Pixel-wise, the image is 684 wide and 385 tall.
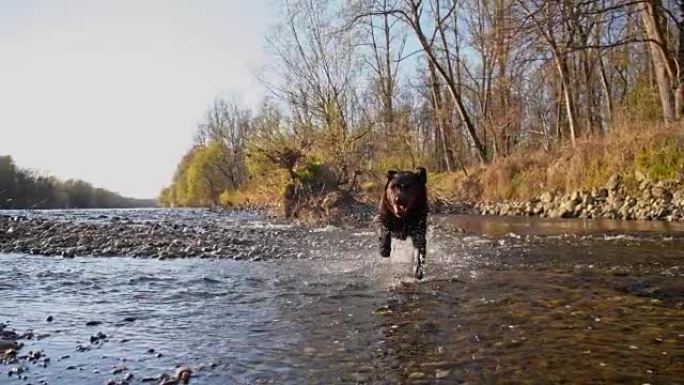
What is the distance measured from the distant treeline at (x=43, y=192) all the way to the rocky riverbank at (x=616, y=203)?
97.8 feet

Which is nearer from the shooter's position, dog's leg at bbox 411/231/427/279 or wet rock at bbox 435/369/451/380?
wet rock at bbox 435/369/451/380

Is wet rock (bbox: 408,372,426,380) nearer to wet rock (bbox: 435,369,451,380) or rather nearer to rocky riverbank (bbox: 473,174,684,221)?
wet rock (bbox: 435,369,451,380)

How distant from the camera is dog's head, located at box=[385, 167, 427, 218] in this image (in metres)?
7.76

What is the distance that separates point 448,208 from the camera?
25.4 m

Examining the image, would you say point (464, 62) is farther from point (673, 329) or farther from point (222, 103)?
point (222, 103)

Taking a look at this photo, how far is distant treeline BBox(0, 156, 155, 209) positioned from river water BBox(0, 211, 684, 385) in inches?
1303

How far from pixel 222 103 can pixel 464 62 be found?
4503 centimetres

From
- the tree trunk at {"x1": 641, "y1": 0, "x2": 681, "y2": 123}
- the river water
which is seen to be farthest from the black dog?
the tree trunk at {"x1": 641, "y1": 0, "x2": 681, "y2": 123}

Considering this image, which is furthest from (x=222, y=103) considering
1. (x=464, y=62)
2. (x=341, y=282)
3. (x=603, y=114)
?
(x=341, y=282)

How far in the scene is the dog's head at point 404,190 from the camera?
776cm

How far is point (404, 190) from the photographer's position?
787 centimetres

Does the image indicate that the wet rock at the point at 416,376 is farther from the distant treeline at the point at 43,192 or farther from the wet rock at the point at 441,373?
the distant treeline at the point at 43,192

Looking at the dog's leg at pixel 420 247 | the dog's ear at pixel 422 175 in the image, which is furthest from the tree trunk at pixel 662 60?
the dog's leg at pixel 420 247

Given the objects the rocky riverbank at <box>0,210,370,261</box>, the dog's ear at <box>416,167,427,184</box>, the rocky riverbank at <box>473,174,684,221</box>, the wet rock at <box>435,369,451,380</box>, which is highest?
the dog's ear at <box>416,167,427,184</box>
